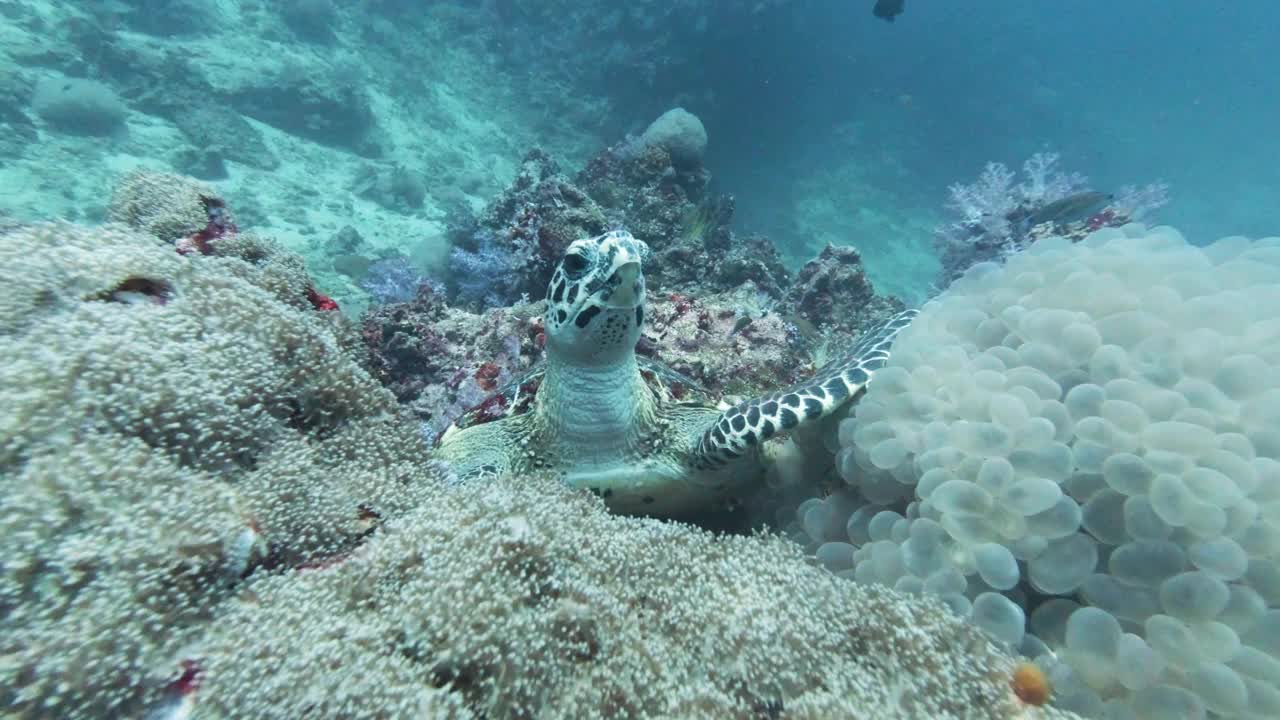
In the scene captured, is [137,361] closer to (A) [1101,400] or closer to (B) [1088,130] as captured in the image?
(A) [1101,400]

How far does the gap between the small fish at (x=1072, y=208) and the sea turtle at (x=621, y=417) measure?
4.69 metres

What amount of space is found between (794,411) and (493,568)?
156cm

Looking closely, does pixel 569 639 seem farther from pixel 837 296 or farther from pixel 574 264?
pixel 837 296

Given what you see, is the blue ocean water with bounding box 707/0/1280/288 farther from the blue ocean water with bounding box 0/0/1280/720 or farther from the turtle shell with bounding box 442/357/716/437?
the blue ocean water with bounding box 0/0/1280/720

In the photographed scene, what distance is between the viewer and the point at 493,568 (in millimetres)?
1422

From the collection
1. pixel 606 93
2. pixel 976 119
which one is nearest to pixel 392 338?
pixel 606 93

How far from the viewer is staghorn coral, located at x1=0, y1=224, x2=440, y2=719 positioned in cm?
117

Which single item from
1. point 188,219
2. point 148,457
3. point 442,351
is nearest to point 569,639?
point 148,457

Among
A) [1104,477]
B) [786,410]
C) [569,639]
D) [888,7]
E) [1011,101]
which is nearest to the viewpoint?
[569,639]

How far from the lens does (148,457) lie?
4.81 ft

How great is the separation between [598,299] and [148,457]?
1696 mm

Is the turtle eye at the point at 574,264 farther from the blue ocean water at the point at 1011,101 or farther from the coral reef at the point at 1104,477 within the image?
the blue ocean water at the point at 1011,101

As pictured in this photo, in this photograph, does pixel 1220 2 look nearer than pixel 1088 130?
No

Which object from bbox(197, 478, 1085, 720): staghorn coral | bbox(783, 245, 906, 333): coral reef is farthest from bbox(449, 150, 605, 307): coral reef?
bbox(197, 478, 1085, 720): staghorn coral
